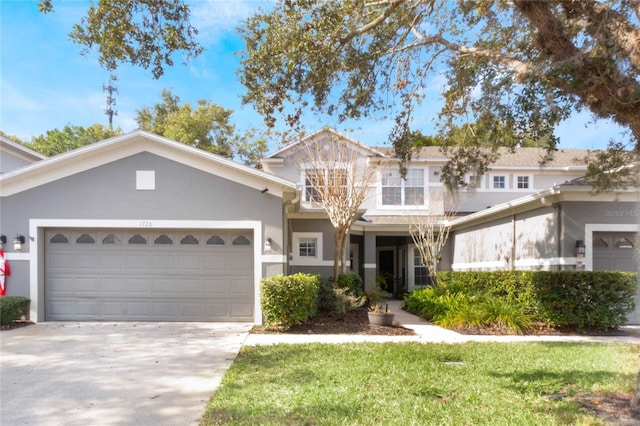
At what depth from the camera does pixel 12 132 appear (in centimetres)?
3195

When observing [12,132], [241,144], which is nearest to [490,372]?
[241,144]

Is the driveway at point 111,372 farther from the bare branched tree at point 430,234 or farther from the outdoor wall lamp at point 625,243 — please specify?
the outdoor wall lamp at point 625,243

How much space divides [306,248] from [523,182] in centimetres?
936

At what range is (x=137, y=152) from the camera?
10.3 m

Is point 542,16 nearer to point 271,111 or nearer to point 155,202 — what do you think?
point 271,111

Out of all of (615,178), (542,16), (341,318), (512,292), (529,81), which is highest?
(542,16)

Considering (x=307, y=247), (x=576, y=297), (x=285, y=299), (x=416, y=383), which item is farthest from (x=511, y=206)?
(x=416, y=383)

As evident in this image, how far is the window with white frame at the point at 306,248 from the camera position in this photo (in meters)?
14.0

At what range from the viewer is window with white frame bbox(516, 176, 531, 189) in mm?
16953

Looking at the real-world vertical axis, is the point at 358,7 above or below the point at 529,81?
above

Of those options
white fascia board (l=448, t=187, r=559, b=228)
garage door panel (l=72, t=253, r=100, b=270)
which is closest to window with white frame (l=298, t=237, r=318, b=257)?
white fascia board (l=448, t=187, r=559, b=228)

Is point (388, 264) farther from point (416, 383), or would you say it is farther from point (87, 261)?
point (416, 383)

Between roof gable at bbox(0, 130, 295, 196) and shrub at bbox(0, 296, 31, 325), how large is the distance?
8.55 feet

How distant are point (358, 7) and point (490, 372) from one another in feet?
19.3
